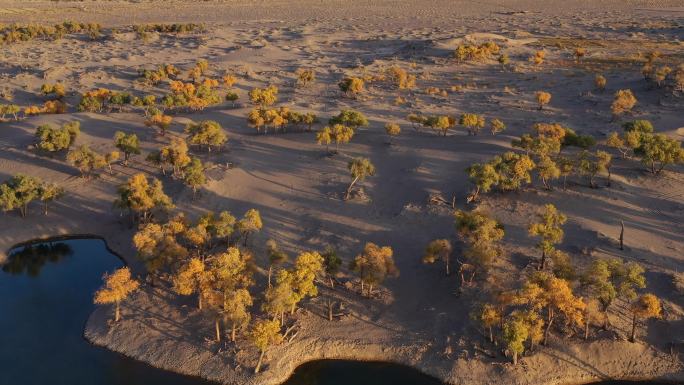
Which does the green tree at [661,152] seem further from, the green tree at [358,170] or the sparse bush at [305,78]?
the sparse bush at [305,78]

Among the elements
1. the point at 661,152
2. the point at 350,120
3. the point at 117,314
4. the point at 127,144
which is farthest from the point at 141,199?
the point at 661,152

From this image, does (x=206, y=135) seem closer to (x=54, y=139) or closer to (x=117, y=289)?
(x=54, y=139)

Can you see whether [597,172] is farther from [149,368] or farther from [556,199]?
[149,368]

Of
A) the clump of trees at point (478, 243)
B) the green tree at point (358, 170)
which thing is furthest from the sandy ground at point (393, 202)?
the green tree at point (358, 170)

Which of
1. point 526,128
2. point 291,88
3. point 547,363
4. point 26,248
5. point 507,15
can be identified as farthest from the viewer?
point 507,15

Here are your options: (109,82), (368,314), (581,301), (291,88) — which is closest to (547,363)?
(581,301)

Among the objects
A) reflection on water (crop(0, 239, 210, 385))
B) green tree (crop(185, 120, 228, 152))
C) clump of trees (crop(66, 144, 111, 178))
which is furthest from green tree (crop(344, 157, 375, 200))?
clump of trees (crop(66, 144, 111, 178))

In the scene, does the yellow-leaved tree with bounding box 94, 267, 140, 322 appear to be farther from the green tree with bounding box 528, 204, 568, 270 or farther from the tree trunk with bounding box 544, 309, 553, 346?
the green tree with bounding box 528, 204, 568, 270
